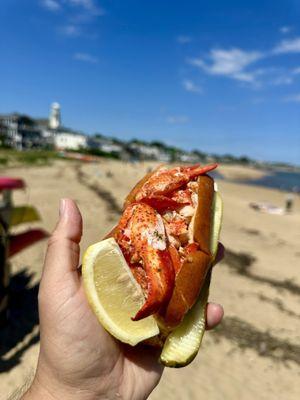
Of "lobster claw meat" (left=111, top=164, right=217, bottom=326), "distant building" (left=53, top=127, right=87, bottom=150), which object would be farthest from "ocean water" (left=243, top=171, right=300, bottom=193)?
"distant building" (left=53, top=127, right=87, bottom=150)

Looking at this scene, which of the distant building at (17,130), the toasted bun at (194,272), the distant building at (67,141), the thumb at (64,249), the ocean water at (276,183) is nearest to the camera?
the toasted bun at (194,272)

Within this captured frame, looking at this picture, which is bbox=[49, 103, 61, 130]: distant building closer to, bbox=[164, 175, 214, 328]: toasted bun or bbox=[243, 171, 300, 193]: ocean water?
bbox=[243, 171, 300, 193]: ocean water

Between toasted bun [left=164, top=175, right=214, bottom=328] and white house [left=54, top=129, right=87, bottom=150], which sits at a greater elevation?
toasted bun [left=164, top=175, right=214, bottom=328]

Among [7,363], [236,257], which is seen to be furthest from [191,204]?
[236,257]

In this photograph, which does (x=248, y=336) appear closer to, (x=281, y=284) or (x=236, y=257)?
(x=281, y=284)

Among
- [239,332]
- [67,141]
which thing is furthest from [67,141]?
[239,332]

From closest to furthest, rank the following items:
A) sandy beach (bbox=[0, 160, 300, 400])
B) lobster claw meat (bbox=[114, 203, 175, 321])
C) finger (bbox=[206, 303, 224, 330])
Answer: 1. lobster claw meat (bbox=[114, 203, 175, 321])
2. finger (bbox=[206, 303, 224, 330])
3. sandy beach (bbox=[0, 160, 300, 400])

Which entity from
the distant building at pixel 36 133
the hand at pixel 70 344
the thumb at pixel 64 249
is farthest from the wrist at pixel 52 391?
the distant building at pixel 36 133

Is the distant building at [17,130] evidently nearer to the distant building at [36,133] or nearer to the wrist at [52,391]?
the distant building at [36,133]

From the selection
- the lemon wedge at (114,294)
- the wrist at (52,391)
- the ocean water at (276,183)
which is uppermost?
the lemon wedge at (114,294)
